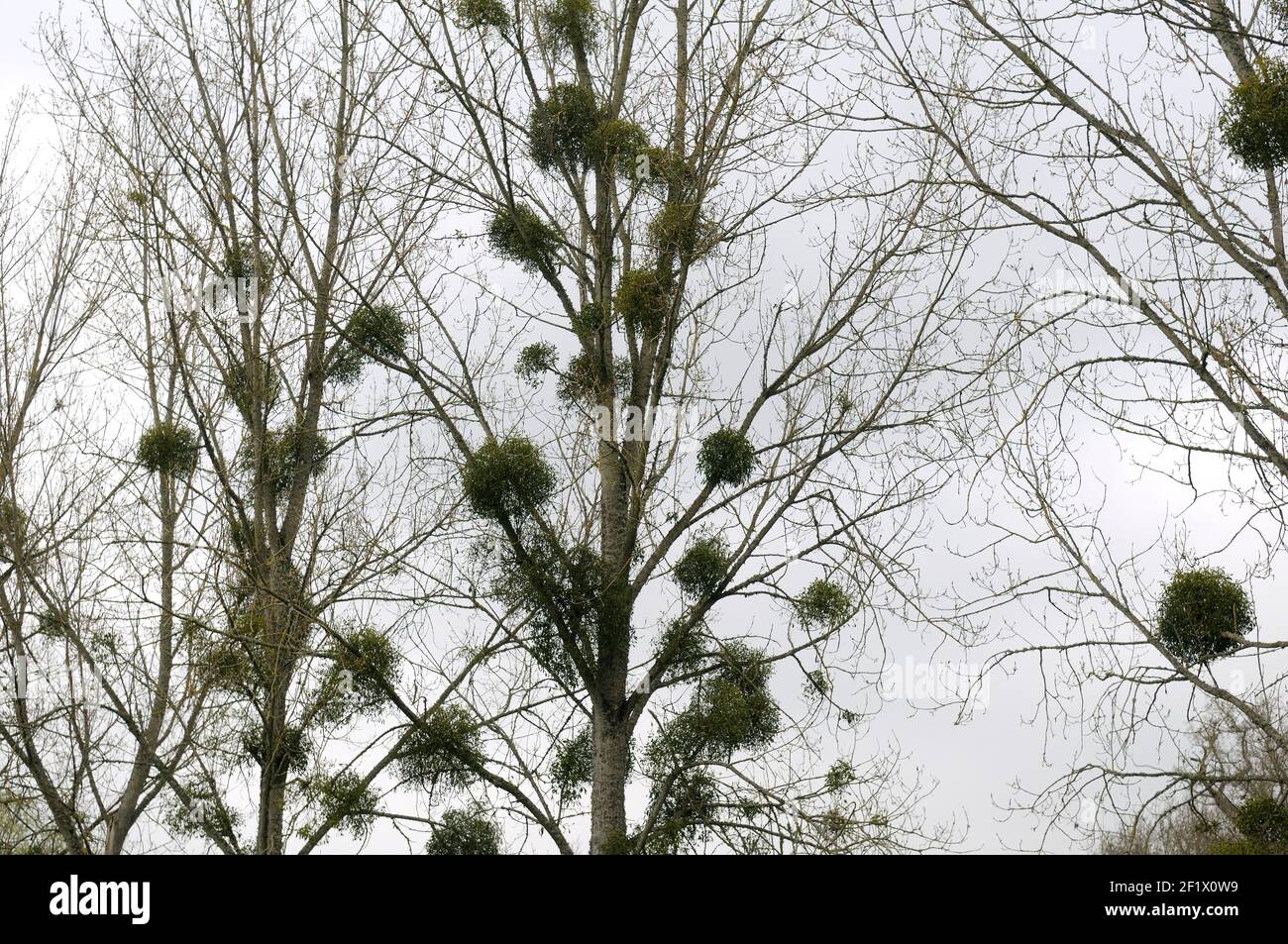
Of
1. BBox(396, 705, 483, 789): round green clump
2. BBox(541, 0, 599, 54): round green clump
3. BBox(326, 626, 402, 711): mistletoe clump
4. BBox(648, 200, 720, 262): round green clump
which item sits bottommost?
BBox(396, 705, 483, 789): round green clump

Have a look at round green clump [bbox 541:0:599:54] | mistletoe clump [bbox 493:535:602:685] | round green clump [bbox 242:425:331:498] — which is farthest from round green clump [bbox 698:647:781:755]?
round green clump [bbox 541:0:599:54]

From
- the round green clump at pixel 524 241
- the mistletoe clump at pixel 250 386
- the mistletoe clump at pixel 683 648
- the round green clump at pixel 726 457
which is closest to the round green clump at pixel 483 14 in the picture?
the round green clump at pixel 524 241

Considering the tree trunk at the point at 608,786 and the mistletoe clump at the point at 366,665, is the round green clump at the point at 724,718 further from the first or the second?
the mistletoe clump at the point at 366,665

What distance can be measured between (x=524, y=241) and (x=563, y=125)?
949mm

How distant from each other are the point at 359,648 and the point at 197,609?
5.37 ft

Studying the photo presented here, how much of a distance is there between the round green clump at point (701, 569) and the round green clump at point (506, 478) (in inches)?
42.9

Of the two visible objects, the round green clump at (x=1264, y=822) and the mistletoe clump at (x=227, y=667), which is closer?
the round green clump at (x=1264, y=822)

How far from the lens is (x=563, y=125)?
9281mm

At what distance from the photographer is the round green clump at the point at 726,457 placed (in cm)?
820

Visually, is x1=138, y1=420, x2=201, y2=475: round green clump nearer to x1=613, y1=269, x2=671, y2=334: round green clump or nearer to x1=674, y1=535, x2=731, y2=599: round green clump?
x1=613, y1=269, x2=671, y2=334: round green clump

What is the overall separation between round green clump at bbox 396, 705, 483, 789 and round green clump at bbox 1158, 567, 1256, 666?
4394 millimetres

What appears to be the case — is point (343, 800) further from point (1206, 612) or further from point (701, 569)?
point (1206, 612)

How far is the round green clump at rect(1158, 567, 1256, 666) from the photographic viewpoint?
6535 mm

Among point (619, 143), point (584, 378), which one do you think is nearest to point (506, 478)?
point (584, 378)
